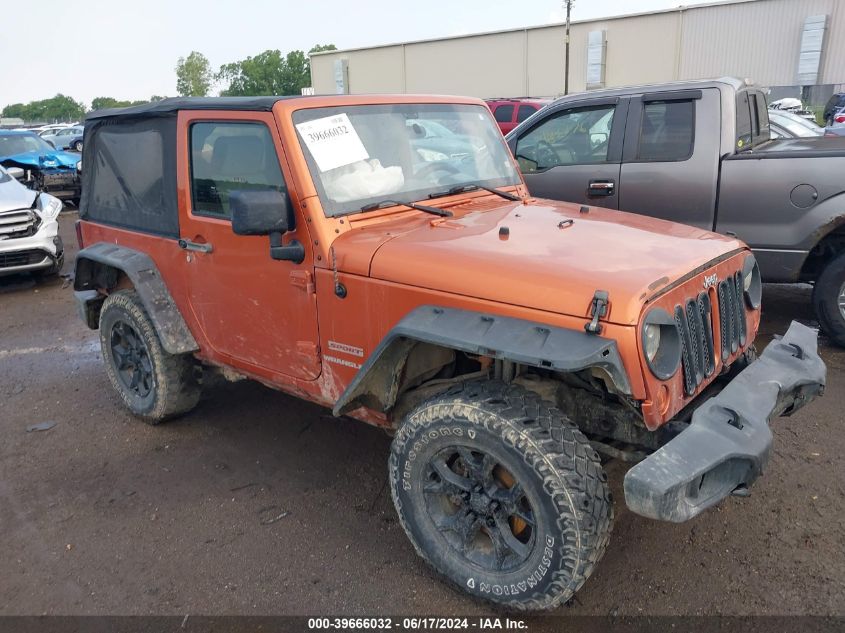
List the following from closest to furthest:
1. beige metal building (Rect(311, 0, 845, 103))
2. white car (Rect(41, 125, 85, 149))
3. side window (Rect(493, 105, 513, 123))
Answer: side window (Rect(493, 105, 513, 123)), white car (Rect(41, 125, 85, 149)), beige metal building (Rect(311, 0, 845, 103))

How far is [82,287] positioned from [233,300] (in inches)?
66.7

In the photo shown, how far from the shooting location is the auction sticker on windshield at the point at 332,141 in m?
3.10

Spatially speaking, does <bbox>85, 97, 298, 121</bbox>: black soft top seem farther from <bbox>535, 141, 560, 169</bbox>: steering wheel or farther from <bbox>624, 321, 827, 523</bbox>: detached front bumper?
<bbox>535, 141, 560, 169</bbox>: steering wheel

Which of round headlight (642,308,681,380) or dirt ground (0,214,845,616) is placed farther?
dirt ground (0,214,845,616)

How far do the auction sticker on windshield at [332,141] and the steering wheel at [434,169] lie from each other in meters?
0.33

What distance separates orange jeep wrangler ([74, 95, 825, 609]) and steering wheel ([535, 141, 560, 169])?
2162 millimetres

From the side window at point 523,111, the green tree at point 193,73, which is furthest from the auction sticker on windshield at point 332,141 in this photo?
the green tree at point 193,73

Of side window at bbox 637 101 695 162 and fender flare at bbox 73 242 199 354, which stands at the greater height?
side window at bbox 637 101 695 162

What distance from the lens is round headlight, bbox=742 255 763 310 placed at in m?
3.06

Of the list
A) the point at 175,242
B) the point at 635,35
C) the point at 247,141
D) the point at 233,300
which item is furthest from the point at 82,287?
the point at 635,35

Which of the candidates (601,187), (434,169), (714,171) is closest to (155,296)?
(434,169)

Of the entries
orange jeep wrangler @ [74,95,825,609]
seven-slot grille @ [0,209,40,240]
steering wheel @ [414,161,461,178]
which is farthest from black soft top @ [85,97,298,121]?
seven-slot grille @ [0,209,40,240]

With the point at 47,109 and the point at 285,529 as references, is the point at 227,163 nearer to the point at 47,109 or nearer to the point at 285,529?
the point at 285,529

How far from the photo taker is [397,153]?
3.38m
